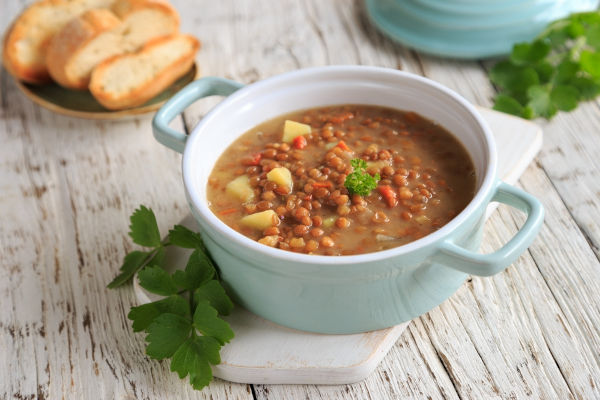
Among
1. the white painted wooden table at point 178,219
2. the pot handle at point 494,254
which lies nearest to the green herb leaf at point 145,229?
the white painted wooden table at point 178,219

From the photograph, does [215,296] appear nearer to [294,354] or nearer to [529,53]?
[294,354]

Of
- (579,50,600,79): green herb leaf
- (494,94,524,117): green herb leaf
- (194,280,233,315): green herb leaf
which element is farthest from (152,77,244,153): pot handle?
(579,50,600,79): green herb leaf

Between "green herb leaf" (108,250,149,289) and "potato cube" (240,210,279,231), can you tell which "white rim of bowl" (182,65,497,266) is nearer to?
"potato cube" (240,210,279,231)

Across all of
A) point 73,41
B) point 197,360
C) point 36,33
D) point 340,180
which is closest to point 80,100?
Result: point 73,41

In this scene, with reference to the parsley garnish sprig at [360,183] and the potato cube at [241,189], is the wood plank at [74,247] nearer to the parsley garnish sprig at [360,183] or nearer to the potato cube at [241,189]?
the potato cube at [241,189]

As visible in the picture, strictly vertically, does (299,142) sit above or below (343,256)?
below
